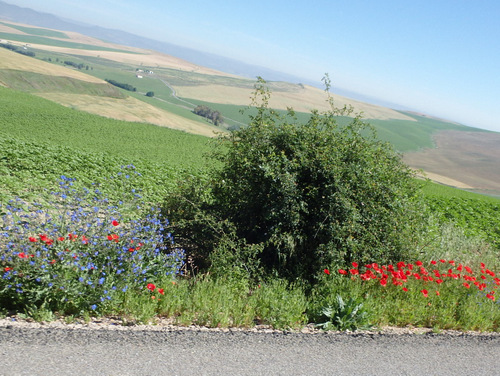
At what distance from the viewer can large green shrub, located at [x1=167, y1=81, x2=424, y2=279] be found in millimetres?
6859

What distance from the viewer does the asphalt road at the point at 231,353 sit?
12.7 ft

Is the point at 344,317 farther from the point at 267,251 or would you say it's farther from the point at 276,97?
the point at 276,97

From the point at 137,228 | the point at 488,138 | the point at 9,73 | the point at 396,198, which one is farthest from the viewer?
the point at 488,138

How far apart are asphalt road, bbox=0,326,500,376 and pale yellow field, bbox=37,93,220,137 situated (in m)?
49.3

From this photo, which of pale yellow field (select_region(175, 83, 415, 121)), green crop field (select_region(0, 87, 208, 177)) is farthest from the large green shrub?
pale yellow field (select_region(175, 83, 415, 121))

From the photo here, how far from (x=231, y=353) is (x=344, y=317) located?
1.78 m

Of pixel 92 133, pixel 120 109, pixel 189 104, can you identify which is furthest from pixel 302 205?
pixel 189 104

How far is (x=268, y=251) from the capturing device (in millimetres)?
7293

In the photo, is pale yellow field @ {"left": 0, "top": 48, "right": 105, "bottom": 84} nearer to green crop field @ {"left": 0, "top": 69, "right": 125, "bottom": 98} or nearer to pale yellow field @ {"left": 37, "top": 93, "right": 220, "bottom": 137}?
green crop field @ {"left": 0, "top": 69, "right": 125, "bottom": 98}

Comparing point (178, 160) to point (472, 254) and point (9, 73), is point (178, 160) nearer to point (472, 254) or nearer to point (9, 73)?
point (472, 254)

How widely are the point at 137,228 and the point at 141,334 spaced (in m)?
2.01

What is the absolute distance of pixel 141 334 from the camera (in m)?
4.52

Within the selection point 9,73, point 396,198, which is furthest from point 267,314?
point 9,73

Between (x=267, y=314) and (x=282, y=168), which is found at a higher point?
(x=282, y=168)
